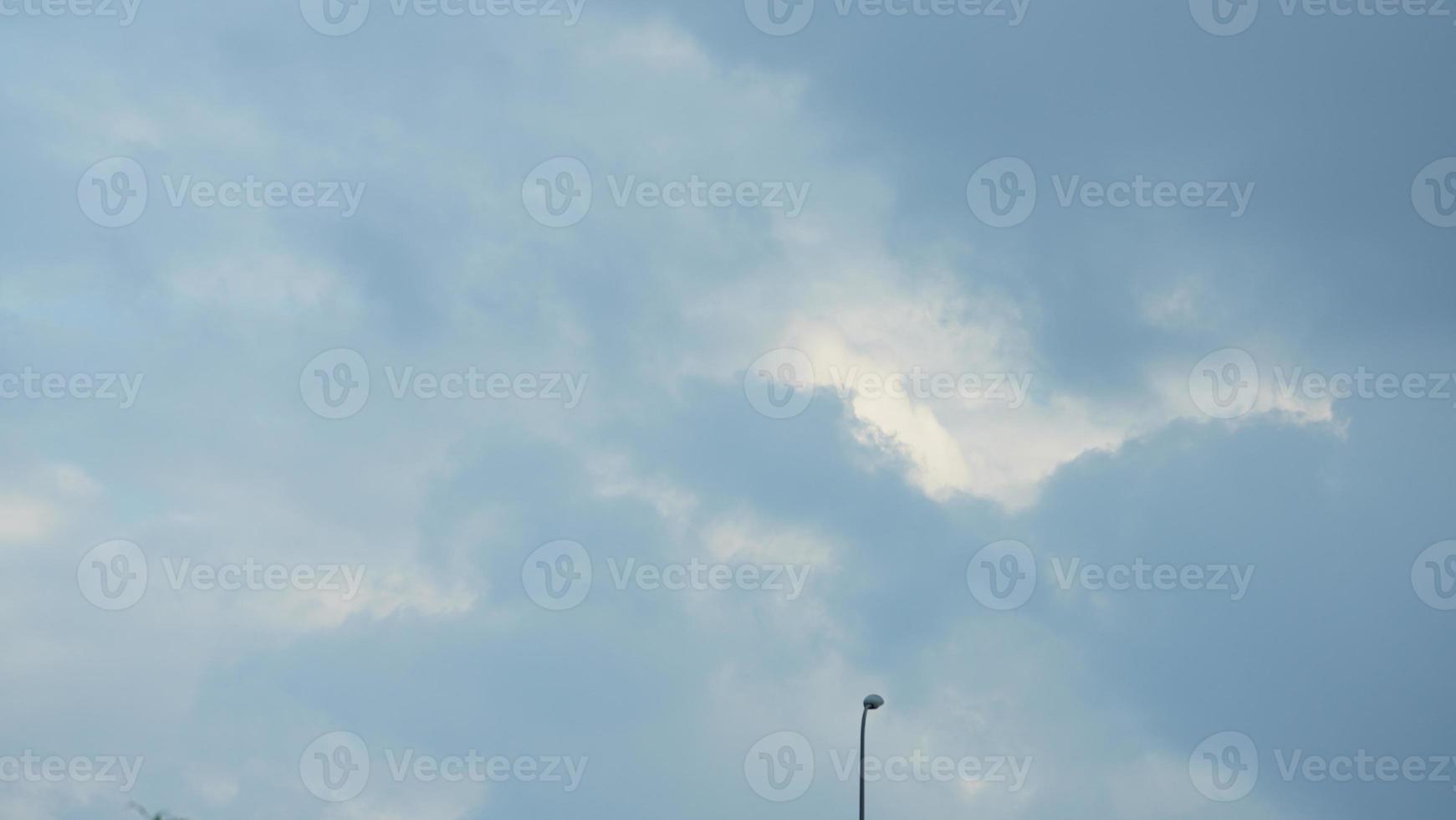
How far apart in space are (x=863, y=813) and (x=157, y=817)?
18.6 metres

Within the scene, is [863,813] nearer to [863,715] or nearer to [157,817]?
[863,715]

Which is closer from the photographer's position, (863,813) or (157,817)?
(157,817)

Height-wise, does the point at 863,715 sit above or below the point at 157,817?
above

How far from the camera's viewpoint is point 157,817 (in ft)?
56.9

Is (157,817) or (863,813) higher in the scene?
(863,813)

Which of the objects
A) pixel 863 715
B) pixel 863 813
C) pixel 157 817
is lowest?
pixel 157 817

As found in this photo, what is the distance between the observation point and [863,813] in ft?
102

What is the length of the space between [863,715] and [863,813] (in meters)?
2.46

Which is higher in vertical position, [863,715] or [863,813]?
[863,715]

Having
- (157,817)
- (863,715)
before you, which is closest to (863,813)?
(863,715)

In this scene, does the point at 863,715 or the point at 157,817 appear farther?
the point at 863,715

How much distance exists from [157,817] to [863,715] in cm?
1872

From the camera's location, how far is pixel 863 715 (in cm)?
3164
